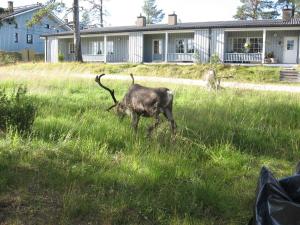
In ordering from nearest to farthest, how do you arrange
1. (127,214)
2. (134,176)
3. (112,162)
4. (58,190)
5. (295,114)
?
1. (127,214)
2. (58,190)
3. (134,176)
4. (112,162)
5. (295,114)

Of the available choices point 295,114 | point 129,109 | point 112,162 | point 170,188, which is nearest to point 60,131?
point 129,109

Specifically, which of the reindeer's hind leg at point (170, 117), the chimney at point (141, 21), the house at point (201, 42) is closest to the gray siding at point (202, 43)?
the house at point (201, 42)

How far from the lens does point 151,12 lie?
8669 centimetres

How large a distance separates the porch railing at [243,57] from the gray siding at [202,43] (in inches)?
74.0

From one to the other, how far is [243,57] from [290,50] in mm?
3745

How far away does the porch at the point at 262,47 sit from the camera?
34688 millimetres

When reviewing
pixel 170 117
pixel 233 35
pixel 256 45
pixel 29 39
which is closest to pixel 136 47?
pixel 233 35

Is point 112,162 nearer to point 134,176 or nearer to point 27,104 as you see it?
point 134,176

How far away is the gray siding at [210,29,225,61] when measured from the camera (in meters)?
36.2

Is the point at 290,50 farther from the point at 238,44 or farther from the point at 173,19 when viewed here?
the point at 173,19

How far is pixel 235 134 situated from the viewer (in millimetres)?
7527

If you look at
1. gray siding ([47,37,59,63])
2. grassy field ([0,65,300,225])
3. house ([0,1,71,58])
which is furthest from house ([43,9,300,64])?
grassy field ([0,65,300,225])

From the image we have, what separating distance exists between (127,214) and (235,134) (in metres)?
3.89

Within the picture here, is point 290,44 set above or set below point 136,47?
above
